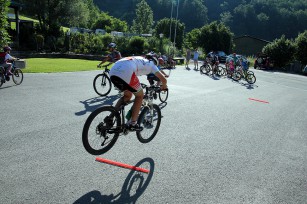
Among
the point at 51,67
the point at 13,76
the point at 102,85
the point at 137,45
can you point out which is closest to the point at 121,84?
the point at 102,85

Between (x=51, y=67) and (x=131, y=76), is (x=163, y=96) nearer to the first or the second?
(x=131, y=76)

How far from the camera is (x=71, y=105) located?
28.8ft

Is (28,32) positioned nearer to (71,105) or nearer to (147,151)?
(71,105)

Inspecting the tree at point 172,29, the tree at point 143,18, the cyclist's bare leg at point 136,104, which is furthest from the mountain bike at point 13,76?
the tree at point 172,29

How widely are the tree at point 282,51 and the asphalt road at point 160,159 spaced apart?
3386 centimetres

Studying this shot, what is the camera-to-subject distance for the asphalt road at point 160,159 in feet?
13.1

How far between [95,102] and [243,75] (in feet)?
44.9

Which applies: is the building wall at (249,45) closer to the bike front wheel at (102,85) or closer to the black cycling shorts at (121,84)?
the bike front wheel at (102,85)

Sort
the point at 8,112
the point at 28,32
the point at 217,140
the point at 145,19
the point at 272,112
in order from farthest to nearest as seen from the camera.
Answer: the point at 145,19 → the point at 28,32 → the point at 272,112 → the point at 8,112 → the point at 217,140

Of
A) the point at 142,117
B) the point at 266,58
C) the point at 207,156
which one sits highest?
the point at 266,58

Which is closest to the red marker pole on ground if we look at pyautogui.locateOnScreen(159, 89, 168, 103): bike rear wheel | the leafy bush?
pyautogui.locateOnScreen(159, 89, 168, 103): bike rear wheel

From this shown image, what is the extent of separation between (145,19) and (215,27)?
3200 centimetres

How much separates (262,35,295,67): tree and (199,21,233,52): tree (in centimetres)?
1901

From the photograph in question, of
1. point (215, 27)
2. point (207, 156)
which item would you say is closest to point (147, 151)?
point (207, 156)
